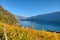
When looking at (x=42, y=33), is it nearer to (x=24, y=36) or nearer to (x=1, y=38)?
(x=24, y=36)

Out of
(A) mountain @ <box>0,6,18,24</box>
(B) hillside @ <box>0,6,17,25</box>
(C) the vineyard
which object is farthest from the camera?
(A) mountain @ <box>0,6,18,24</box>

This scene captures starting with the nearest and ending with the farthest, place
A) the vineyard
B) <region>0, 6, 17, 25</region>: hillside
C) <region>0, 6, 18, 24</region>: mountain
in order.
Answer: the vineyard, <region>0, 6, 17, 25</region>: hillside, <region>0, 6, 18, 24</region>: mountain

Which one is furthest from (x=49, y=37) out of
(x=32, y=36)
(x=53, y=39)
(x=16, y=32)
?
(x=16, y=32)

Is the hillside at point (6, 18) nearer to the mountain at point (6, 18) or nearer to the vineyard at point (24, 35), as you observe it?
the mountain at point (6, 18)

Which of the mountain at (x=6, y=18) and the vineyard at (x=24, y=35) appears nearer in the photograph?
the vineyard at (x=24, y=35)

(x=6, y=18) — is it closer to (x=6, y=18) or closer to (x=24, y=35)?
(x=6, y=18)

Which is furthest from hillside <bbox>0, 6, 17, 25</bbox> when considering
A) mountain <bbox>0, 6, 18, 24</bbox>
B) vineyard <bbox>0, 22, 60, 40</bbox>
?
vineyard <bbox>0, 22, 60, 40</bbox>

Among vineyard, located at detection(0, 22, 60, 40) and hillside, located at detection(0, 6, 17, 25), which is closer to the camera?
vineyard, located at detection(0, 22, 60, 40)

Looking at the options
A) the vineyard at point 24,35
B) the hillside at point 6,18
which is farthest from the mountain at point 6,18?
the vineyard at point 24,35

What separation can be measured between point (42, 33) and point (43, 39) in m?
0.89

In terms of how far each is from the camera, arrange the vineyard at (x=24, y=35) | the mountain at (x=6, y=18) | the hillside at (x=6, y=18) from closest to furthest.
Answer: the vineyard at (x=24, y=35) < the hillside at (x=6, y=18) < the mountain at (x=6, y=18)

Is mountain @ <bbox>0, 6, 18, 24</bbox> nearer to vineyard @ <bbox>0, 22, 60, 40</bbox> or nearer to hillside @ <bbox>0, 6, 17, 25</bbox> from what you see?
hillside @ <bbox>0, 6, 17, 25</bbox>

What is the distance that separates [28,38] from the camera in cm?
993

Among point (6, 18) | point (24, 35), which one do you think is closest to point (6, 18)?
point (6, 18)
